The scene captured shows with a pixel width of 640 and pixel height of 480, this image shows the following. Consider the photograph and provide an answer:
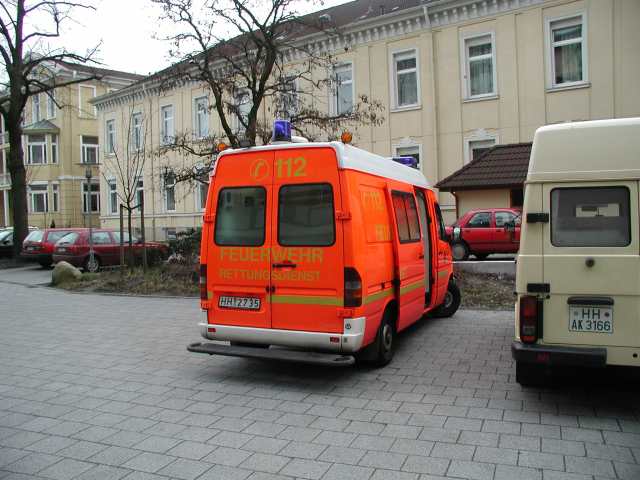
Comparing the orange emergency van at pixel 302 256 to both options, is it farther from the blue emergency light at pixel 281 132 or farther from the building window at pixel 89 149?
the building window at pixel 89 149

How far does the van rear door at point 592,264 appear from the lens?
4.92 metres

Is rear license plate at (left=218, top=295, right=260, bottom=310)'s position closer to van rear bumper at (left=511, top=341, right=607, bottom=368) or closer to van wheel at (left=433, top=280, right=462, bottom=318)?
van rear bumper at (left=511, top=341, right=607, bottom=368)

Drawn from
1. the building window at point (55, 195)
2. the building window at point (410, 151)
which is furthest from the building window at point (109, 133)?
the building window at point (410, 151)

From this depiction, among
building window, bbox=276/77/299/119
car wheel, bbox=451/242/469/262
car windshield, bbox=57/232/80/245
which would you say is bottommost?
car wheel, bbox=451/242/469/262

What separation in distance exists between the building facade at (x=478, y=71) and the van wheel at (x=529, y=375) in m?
14.8

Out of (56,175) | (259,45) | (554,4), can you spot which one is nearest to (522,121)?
(554,4)

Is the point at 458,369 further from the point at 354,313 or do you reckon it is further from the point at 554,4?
the point at 554,4

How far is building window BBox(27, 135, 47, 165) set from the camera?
48625 mm

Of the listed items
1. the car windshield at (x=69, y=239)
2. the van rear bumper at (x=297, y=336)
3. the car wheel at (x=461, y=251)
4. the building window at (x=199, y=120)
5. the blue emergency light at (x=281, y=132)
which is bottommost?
the van rear bumper at (x=297, y=336)

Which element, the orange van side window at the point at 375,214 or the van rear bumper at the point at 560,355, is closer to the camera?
the van rear bumper at the point at 560,355

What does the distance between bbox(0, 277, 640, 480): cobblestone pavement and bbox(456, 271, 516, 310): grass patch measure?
2.69 metres

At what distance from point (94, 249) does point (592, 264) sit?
19117mm

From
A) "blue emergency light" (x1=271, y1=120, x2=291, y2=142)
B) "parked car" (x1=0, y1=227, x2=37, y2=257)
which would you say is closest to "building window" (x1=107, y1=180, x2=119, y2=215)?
"parked car" (x1=0, y1=227, x2=37, y2=257)

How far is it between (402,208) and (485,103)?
679 inches
